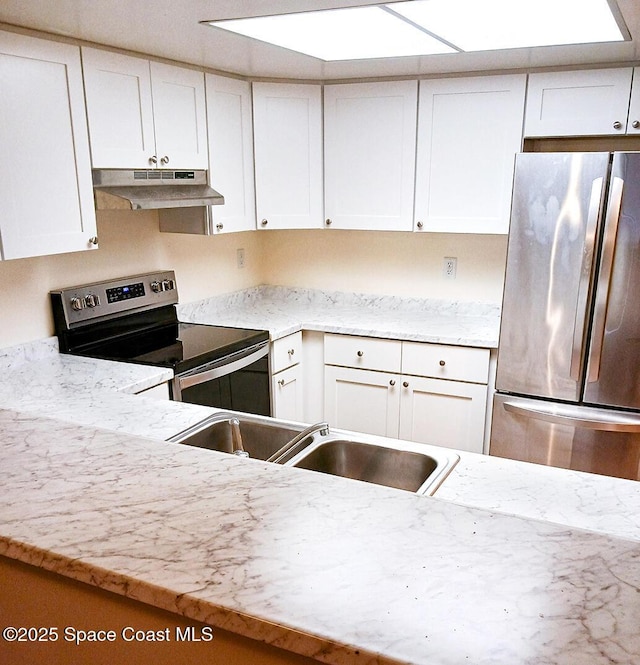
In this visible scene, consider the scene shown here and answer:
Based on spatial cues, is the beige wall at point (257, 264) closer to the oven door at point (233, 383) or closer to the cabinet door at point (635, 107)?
the oven door at point (233, 383)

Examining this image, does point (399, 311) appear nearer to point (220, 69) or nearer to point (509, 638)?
point (220, 69)

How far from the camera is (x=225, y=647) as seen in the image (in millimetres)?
868

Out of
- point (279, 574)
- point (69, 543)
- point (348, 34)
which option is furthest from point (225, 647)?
point (348, 34)

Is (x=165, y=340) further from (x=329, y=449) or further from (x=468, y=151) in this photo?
(x=468, y=151)

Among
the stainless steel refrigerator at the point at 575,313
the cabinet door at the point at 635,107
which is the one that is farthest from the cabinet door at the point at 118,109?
the cabinet door at the point at 635,107

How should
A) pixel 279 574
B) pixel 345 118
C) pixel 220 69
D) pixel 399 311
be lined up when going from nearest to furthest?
pixel 279 574
pixel 220 69
pixel 345 118
pixel 399 311

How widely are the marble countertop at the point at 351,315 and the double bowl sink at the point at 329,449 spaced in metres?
1.36

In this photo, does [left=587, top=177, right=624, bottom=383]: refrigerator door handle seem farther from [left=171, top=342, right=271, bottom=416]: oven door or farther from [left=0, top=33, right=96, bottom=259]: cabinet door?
[left=0, top=33, right=96, bottom=259]: cabinet door

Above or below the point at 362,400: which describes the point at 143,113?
above

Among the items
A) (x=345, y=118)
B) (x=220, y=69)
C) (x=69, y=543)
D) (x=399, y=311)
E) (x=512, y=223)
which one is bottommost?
(x=399, y=311)

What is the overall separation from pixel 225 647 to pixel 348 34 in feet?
6.84

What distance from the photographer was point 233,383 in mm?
2924

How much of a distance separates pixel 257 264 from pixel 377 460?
266cm

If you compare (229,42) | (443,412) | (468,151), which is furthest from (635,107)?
(229,42)
